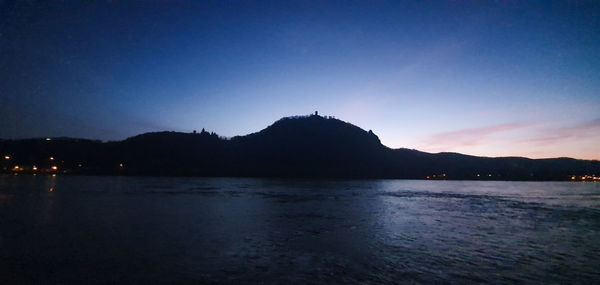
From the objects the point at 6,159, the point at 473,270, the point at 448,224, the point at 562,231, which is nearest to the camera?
the point at 473,270

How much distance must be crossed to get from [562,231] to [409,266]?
17.1 m

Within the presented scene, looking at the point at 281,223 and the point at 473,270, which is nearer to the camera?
the point at 473,270

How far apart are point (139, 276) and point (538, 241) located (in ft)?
67.0

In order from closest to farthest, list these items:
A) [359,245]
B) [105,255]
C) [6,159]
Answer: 1. [105,255]
2. [359,245]
3. [6,159]

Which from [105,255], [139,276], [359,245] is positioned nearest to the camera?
[139,276]

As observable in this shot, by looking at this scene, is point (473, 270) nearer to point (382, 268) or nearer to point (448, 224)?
point (382, 268)

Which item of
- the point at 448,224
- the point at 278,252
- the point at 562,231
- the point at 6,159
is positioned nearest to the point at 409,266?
the point at 278,252

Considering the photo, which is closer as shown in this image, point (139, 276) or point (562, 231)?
point (139, 276)

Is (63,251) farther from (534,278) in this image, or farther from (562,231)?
(562,231)

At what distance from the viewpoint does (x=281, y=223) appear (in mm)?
23375

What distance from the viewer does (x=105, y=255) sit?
1324cm

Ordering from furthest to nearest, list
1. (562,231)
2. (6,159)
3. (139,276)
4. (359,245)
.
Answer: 1. (6,159)
2. (562,231)
3. (359,245)
4. (139,276)

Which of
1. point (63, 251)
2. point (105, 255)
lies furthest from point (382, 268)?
point (63, 251)

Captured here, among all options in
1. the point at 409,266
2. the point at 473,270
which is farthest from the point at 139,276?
the point at 473,270
